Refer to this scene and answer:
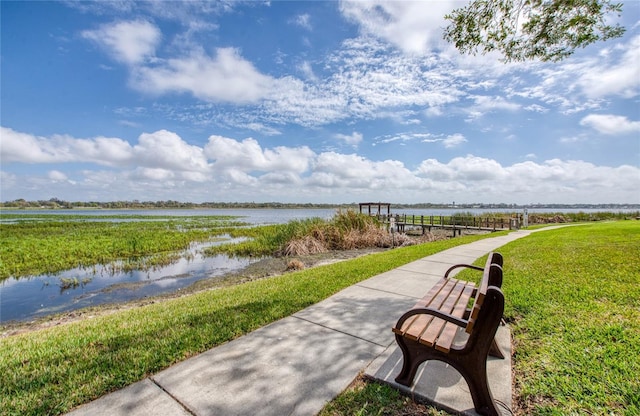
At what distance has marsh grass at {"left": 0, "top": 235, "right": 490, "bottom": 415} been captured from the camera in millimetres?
2773

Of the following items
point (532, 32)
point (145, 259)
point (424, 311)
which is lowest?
point (145, 259)

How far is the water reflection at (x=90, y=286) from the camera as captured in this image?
27.5 feet

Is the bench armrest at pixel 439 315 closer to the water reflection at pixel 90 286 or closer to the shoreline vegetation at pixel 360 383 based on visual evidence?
the shoreline vegetation at pixel 360 383

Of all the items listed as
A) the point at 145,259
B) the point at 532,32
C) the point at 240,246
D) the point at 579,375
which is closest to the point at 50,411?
the point at 579,375

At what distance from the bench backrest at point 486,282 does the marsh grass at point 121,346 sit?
9.62 ft

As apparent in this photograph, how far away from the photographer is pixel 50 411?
251cm

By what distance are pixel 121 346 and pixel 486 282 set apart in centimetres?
431

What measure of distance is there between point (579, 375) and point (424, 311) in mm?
1766

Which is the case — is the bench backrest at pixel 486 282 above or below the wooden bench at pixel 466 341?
above

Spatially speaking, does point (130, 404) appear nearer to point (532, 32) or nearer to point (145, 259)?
point (532, 32)

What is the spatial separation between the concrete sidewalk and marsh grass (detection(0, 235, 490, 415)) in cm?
25

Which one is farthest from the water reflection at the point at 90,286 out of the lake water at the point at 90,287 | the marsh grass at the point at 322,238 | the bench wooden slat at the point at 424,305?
the bench wooden slat at the point at 424,305

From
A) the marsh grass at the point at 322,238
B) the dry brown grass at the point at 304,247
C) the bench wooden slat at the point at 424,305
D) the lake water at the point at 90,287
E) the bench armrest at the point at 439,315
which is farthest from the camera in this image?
the marsh grass at the point at 322,238

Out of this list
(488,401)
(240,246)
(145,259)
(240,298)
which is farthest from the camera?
(240,246)
